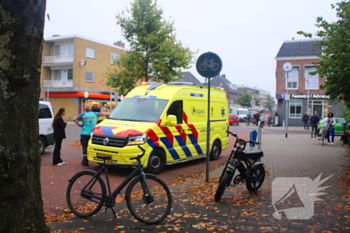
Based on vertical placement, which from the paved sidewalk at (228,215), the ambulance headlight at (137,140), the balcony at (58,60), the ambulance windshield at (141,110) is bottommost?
the paved sidewalk at (228,215)

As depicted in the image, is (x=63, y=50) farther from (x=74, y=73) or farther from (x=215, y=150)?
(x=215, y=150)

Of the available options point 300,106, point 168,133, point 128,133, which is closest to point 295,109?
point 300,106

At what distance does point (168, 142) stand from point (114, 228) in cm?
462

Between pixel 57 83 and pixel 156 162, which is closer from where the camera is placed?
pixel 156 162

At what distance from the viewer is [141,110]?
8.95m

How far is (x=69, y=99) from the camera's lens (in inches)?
1656

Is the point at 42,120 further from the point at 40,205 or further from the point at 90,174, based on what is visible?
the point at 40,205

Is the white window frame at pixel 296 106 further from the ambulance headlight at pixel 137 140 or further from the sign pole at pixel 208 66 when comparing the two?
the ambulance headlight at pixel 137 140

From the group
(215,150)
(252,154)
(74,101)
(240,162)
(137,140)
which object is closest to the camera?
(240,162)

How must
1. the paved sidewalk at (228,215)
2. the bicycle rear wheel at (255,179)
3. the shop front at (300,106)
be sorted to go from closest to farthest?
the paved sidewalk at (228,215)
the bicycle rear wheel at (255,179)
the shop front at (300,106)

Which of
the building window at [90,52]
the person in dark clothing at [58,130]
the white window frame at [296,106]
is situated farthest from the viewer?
the building window at [90,52]

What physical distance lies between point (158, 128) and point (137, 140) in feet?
2.46

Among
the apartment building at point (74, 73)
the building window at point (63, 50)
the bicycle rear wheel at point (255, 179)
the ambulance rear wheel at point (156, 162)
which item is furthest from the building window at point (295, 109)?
the bicycle rear wheel at point (255, 179)

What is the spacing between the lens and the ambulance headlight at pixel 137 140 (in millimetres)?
7836
